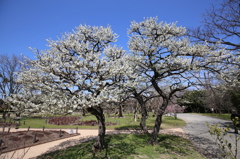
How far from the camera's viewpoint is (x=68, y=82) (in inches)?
260

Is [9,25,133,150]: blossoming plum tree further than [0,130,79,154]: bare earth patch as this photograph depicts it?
No

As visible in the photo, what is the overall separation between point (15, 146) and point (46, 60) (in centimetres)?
652

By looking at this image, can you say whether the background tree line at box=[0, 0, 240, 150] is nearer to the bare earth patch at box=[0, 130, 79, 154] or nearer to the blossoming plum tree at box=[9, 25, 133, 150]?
the blossoming plum tree at box=[9, 25, 133, 150]

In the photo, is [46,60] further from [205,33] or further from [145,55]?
[205,33]

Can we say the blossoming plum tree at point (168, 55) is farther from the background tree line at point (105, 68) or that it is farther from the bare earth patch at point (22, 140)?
the bare earth patch at point (22, 140)

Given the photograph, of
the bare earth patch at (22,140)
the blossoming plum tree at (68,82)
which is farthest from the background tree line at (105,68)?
the bare earth patch at (22,140)

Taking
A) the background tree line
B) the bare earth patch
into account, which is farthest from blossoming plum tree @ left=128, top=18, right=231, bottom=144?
the bare earth patch

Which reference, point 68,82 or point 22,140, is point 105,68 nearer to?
point 68,82

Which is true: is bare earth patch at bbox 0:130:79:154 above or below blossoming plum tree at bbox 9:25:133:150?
below

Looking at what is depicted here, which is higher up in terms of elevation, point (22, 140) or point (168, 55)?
point (168, 55)

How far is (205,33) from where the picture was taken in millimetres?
7520

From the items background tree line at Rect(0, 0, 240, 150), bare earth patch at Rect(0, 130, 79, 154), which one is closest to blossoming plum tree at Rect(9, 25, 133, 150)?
background tree line at Rect(0, 0, 240, 150)

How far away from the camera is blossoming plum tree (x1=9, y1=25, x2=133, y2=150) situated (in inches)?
208

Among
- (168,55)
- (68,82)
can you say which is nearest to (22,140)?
(68,82)
